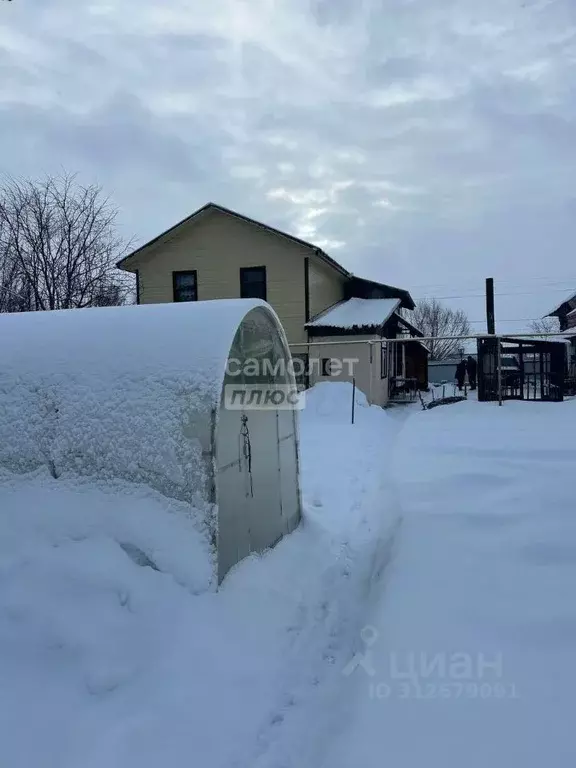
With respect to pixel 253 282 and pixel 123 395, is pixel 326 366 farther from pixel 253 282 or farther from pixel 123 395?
pixel 123 395

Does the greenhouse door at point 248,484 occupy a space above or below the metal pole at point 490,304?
below

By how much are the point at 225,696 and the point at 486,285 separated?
2807 cm

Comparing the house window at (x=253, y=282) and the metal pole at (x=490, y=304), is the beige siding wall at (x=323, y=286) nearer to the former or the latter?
the house window at (x=253, y=282)

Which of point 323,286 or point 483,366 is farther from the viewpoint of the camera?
point 323,286

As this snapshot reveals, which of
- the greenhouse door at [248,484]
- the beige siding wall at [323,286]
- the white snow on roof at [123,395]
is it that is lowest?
the greenhouse door at [248,484]

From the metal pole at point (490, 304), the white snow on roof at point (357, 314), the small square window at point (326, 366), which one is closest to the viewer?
the white snow on roof at point (357, 314)

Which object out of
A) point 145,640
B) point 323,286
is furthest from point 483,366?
point 145,640

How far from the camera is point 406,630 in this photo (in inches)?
150

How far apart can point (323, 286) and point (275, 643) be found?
1884 centimetres

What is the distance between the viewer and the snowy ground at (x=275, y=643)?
2.75 m

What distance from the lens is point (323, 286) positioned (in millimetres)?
21750

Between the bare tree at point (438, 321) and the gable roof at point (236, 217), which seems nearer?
the gable roof at point (236, 217)

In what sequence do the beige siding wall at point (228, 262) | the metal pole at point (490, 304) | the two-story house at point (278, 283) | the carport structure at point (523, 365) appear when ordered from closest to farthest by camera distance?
1. the carport structure at point (523, 365)
2. the two-story house at point (278, 283)
3. the beige siding wall at point (228, 262)
4. the metal pole at point (490, 304)

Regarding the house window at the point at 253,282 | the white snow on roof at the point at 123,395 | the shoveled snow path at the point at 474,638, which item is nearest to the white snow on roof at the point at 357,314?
the house window at the point at 253,282
